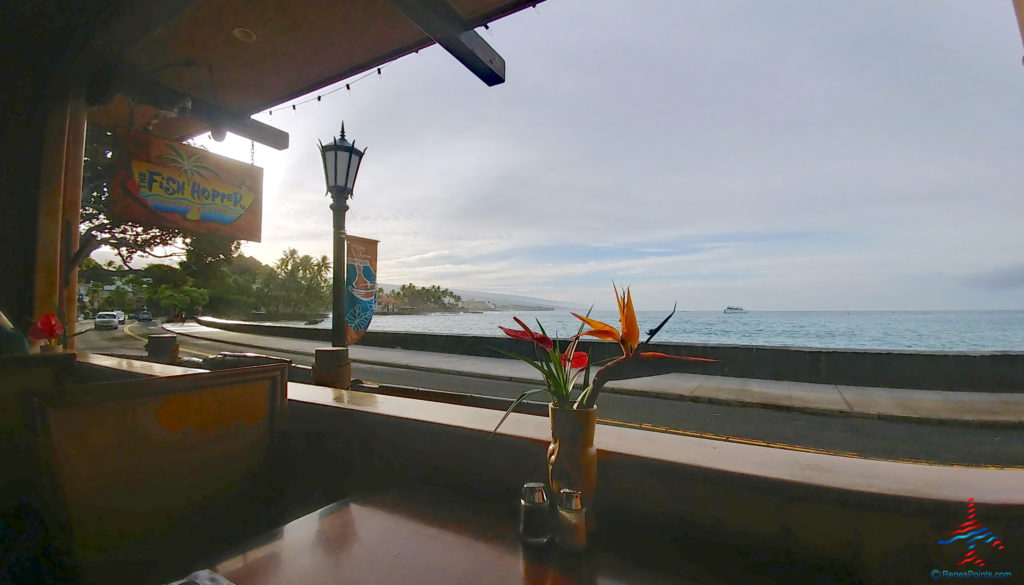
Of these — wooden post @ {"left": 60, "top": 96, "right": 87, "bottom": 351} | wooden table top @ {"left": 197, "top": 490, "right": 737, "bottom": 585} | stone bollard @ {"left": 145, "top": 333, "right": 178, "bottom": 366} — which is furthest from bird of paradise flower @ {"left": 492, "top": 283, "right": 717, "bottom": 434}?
stone bollard @ {"left": 145, "top": 333, "right": 178, "bottom": 366}

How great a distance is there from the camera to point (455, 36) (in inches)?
115

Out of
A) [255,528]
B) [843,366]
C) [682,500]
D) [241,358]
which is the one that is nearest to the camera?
[682,500]

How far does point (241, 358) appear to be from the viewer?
2.80m

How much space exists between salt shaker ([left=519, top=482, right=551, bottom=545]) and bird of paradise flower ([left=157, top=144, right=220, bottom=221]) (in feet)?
13.8

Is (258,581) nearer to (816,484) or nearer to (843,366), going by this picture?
(816,484)

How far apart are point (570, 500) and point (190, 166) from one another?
4.56m

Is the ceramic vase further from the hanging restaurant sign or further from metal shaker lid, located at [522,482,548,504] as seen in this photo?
the hanging restaurant sign

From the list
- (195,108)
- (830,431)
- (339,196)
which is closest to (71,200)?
(195,108)

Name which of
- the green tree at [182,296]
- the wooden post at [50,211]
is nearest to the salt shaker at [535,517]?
the wooden post at [50,211]

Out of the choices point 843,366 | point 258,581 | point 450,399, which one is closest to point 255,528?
point 258,581

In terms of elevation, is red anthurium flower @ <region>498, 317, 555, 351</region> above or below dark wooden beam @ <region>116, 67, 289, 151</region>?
below

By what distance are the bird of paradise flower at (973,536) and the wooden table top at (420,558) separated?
→ 56cm

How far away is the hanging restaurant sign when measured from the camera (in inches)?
141

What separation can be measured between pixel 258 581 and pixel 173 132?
628 cm
